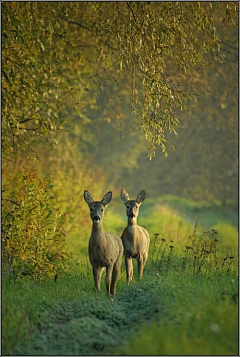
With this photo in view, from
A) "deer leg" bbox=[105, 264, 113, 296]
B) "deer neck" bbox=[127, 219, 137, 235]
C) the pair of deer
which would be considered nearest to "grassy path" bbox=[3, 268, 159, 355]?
"deer leg" bbox=[105, 264, 113, 296]

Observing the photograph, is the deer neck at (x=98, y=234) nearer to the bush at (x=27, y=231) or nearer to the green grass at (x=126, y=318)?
the green grass at (x=126, y=318)

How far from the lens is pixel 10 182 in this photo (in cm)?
1380

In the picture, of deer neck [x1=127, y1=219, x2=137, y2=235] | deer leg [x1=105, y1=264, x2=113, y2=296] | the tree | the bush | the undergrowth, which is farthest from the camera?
the tree

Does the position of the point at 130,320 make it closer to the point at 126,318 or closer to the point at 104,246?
the point at 126,318

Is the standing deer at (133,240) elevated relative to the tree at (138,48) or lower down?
lower down

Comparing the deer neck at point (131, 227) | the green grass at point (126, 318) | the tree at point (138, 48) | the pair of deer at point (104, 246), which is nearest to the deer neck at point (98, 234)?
the pair of deer at point (104, 246)

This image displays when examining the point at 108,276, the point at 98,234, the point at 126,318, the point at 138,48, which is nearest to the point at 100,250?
the point at 98,234

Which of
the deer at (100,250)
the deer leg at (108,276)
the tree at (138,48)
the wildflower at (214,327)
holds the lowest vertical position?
the wildflower at (214,327)

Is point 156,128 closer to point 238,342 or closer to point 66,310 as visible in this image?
point 66,310

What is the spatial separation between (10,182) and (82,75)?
20.8 ft

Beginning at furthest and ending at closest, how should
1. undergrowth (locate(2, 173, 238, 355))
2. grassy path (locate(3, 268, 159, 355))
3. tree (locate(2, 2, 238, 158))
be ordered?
1. tree (locate(2, 2, 238, 158))
2. grassy path (locate(3, 268, 159, 355))
3. undergrowth (locate(2, 173, 238, 355))

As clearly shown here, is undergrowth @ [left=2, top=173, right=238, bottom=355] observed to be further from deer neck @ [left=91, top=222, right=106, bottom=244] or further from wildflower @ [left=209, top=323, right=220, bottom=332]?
deer neck @ [left=91, top=222, right=106, bottom=244]

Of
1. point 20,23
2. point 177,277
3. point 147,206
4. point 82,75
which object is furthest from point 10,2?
point 147,206

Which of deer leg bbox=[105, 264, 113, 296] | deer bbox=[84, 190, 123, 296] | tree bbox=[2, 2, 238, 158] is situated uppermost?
tree bbox=[2, 2, 238, 158]
